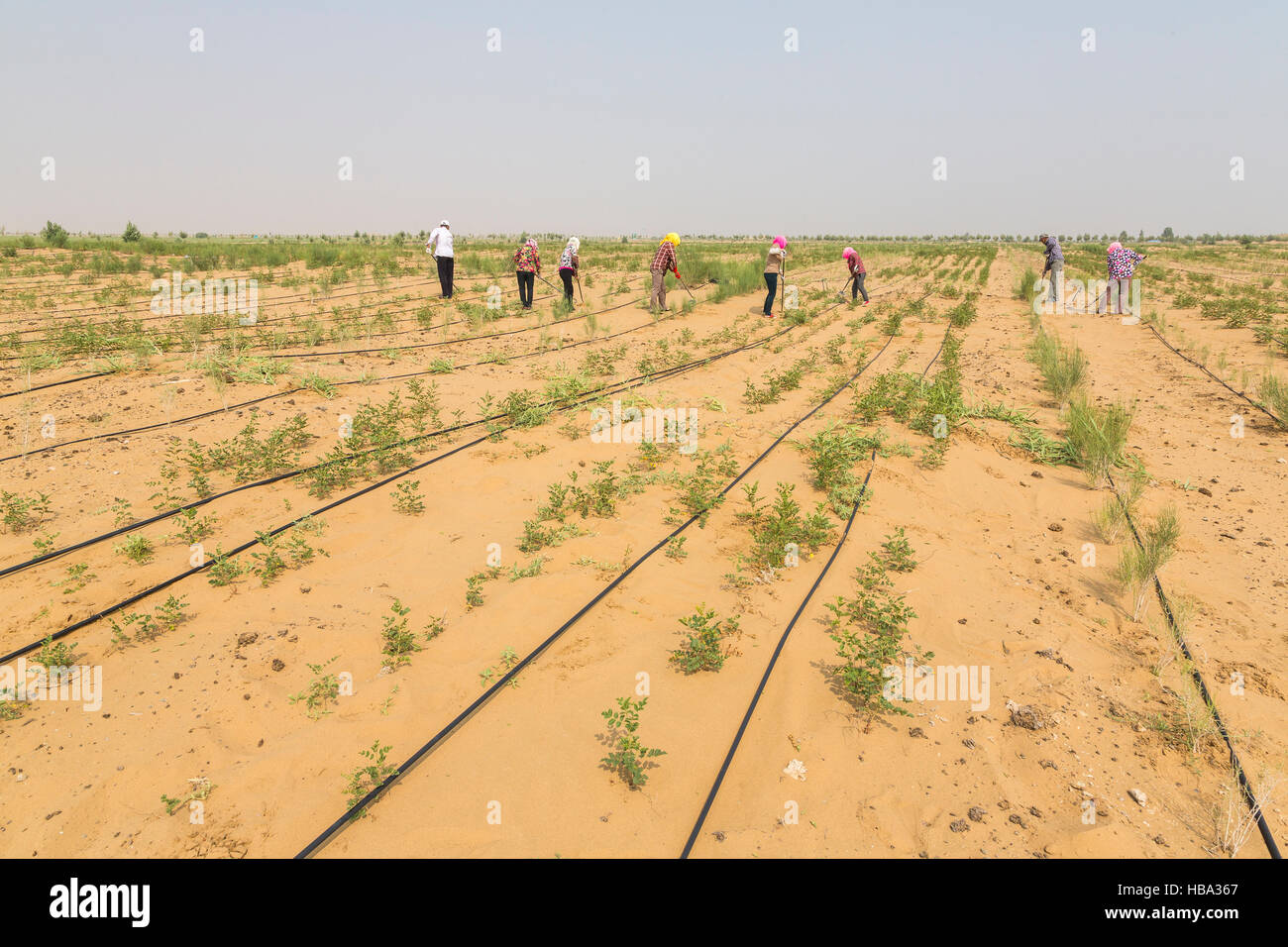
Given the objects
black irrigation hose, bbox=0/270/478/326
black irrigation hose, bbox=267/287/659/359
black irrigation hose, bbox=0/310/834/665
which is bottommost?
black irrigation hose, bbox=0/310/834/665

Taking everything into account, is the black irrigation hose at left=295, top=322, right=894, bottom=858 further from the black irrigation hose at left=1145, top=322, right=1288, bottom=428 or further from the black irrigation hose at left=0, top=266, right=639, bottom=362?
the black irrigation hose at left=0, top=266, right=639, bottom=362

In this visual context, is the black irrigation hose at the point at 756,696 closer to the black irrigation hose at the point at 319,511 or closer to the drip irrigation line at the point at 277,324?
the black irrigation hose at the point at 319,511

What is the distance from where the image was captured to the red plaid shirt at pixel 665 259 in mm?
12602

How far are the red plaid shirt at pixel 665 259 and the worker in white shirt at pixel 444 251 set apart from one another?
4.63 m

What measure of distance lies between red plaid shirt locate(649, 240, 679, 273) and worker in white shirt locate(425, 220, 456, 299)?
463 cm

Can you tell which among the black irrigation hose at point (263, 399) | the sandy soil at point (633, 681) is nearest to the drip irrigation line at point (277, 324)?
the black irrigation hose at point (263, 399)

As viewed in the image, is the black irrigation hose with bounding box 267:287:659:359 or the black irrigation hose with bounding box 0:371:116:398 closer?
the black irrigation hose with bounding box 0:371:116:398

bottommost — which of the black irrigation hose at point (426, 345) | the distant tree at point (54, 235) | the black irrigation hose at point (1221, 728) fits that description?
the black irrigation hose at point (1221, 728)

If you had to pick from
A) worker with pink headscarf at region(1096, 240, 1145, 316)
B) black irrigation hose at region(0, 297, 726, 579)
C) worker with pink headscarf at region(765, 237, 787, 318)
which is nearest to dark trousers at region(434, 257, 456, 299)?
black irrigation hose at region(0, 297, 726, 579)

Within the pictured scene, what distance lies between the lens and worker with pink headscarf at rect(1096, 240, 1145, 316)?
42.2ft

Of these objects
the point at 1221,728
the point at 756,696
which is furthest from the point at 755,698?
the point at 1221,728

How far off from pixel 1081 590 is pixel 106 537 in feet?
22.3
